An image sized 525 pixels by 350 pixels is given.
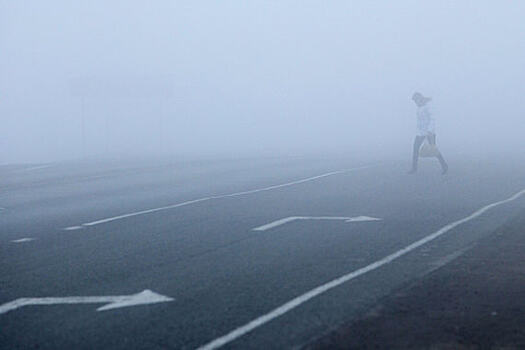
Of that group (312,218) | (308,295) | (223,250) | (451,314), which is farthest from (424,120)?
(451,314)

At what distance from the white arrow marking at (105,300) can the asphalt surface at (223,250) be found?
13 cm

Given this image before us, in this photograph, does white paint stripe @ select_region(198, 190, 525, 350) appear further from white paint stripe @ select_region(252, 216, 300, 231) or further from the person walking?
the person walking

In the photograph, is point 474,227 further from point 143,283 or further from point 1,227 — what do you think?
point 1,227

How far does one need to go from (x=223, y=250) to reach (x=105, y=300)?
9.45 ft

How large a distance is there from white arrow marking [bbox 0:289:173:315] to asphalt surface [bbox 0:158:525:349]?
13 cm

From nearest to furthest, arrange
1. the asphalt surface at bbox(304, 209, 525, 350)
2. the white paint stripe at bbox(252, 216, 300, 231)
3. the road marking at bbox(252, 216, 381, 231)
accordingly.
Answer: the asphalt surface at bbox(304, 209, 525, 350) → the white paint stripe at bbox(252, 216, 300, 231) → the road marking at bbox(252, 216, 381, 231)

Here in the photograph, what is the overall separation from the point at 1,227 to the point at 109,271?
201 inches

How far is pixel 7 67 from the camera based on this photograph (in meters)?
114

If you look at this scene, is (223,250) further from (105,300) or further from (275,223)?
(105,300)

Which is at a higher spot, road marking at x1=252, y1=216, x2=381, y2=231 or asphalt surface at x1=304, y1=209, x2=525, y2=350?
road marking at x1=252, y1=216, x2=381, y2=231

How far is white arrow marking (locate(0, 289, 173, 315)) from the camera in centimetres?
790

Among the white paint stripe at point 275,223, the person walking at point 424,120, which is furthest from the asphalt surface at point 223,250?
the person walking at point 424,120

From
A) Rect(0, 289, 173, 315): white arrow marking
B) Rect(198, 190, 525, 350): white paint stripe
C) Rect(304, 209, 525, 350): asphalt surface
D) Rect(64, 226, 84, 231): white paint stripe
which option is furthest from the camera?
Rect(64, 226, 84, 231): white paint stripe

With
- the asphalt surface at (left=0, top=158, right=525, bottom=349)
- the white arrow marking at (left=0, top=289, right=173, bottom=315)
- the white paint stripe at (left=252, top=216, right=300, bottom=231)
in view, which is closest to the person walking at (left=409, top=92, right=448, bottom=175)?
the asphalt surface at (left=0, top=158, right=525, bottom=349)
